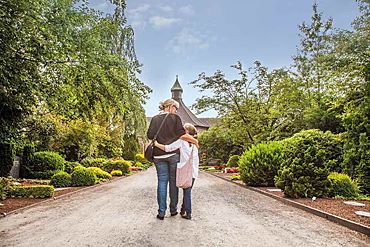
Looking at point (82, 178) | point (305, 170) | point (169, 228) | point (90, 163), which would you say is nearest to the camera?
point (169, 228)

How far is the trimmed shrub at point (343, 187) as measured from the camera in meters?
9.03

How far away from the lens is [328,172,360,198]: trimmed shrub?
9031 mm

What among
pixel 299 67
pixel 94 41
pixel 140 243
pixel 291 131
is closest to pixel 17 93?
pixel 94 41

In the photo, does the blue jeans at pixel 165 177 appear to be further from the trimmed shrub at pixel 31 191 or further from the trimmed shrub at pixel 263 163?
the trimmed shrub at pixel 263 163

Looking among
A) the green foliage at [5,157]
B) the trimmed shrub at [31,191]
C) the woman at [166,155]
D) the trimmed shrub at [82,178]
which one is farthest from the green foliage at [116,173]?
the woman at [166,155]

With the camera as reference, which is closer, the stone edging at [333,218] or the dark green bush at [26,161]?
the stone edging at [333,218]

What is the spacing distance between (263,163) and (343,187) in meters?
3.94

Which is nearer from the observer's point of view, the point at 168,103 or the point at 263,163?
the point at 168,103

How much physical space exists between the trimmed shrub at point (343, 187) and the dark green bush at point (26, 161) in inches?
517

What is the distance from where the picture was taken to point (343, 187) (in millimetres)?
9172

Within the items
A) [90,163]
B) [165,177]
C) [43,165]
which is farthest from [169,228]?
[90,163]

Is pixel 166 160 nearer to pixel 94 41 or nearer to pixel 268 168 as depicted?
pixel 94 41

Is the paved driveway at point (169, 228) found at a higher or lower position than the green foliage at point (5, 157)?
lower

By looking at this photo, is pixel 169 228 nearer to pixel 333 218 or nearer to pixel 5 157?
pixel 333 218
